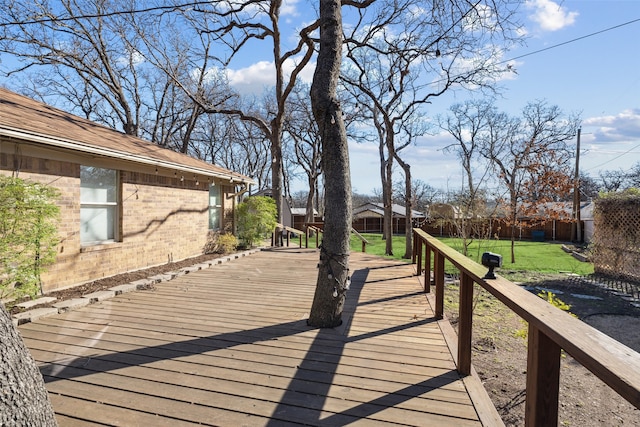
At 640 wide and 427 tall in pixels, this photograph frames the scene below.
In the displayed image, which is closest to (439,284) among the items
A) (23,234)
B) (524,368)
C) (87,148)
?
(524,368)

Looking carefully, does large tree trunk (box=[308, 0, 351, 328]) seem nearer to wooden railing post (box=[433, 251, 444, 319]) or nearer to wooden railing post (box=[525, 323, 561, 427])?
wooden railing post (box=[433, 251, 444, 319])

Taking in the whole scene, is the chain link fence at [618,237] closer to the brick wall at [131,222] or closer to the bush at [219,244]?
the bush at [219,244]

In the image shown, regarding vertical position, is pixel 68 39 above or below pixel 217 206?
above

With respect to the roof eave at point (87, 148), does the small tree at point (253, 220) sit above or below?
below

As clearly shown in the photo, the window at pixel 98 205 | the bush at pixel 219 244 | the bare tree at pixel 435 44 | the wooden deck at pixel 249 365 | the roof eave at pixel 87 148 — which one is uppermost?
the bare tree at pixel 435 44

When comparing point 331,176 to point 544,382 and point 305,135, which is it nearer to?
point 544,382

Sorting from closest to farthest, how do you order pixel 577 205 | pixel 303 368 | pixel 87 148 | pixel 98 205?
pixel 303 368 < pixel 87 148 < pixel 98 205 < pixel 577 205

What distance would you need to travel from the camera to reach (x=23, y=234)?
167 inches

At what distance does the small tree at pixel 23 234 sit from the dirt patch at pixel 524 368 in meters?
5.26

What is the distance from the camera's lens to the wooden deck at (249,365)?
2191 millimetres

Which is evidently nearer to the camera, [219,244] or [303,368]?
[303,368]

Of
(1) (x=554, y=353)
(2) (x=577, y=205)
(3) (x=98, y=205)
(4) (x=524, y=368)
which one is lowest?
(4) (x=524, y=368)

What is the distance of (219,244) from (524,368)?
797cm

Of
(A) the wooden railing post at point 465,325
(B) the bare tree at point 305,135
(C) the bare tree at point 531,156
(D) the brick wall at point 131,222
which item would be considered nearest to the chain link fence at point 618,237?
(C) the bare tree at point 531,156
